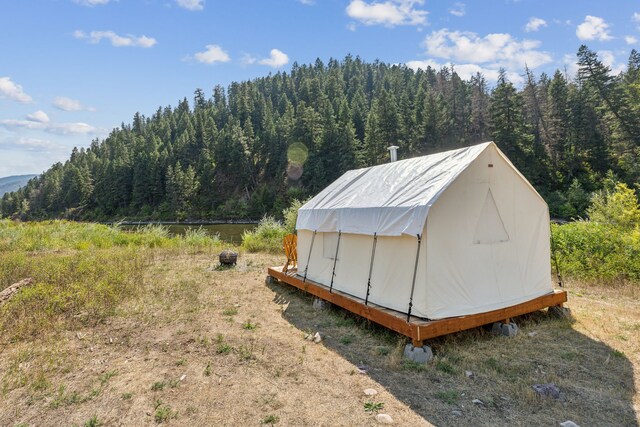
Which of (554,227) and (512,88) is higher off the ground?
(512,88)

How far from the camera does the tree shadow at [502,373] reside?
3568 millimetres

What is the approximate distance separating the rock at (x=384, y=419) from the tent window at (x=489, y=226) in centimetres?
312

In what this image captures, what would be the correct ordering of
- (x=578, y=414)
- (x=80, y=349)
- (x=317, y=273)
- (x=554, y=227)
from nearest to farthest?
(x=578, y=414)
(x=80, y=349)
(x=317, y=273)
(x=554, y=227)

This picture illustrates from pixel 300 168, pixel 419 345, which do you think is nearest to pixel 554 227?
pixel 419 345

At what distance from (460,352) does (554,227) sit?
8783 mm

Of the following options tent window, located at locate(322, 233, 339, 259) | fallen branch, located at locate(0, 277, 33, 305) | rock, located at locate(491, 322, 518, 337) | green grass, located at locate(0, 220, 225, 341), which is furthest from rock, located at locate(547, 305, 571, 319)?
fallen branch, located at locate(0, 277, 33, 305)

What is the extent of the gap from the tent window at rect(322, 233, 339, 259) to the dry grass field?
129cm

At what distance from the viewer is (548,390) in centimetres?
384

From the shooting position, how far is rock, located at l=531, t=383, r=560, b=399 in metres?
3.80

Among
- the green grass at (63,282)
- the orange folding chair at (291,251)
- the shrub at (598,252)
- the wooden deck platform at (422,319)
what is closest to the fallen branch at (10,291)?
the green grass at (63,282)

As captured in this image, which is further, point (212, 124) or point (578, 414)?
point (212, 124)

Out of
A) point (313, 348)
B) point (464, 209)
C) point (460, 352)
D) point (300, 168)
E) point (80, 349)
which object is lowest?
point (80, 349)

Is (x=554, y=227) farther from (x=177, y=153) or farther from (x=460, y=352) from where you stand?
(x=177, y=153)

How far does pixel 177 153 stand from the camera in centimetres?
6612
